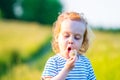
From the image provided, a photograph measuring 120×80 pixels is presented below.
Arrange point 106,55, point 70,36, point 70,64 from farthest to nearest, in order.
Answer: point 106,55 → point 70,36 → point 70,64

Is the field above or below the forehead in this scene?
below

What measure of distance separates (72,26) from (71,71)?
220 millimetres

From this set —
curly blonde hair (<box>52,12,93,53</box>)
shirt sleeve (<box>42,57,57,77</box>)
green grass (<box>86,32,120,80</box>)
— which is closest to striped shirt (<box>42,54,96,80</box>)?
shirt sleeve (<box>42,57,57,77</box>)

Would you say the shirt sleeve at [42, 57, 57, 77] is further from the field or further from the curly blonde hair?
the field

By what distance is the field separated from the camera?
4098 mm

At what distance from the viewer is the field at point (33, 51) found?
410cm

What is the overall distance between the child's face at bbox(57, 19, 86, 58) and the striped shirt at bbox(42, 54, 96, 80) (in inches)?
1.7

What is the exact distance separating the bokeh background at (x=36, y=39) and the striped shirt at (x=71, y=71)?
169cm

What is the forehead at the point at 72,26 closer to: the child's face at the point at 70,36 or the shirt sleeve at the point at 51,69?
the child's face at the point at 70,36

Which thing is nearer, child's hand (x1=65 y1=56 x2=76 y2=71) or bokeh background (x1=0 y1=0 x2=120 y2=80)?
child's hand (x1=65 y1=56 x2=76 y2=71)

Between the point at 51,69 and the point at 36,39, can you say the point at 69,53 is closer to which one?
the point at 51,69

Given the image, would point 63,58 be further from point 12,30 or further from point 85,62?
point 12,30

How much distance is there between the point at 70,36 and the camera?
2207 millimetres

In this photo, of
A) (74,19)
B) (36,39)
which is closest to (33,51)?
(36,39)
